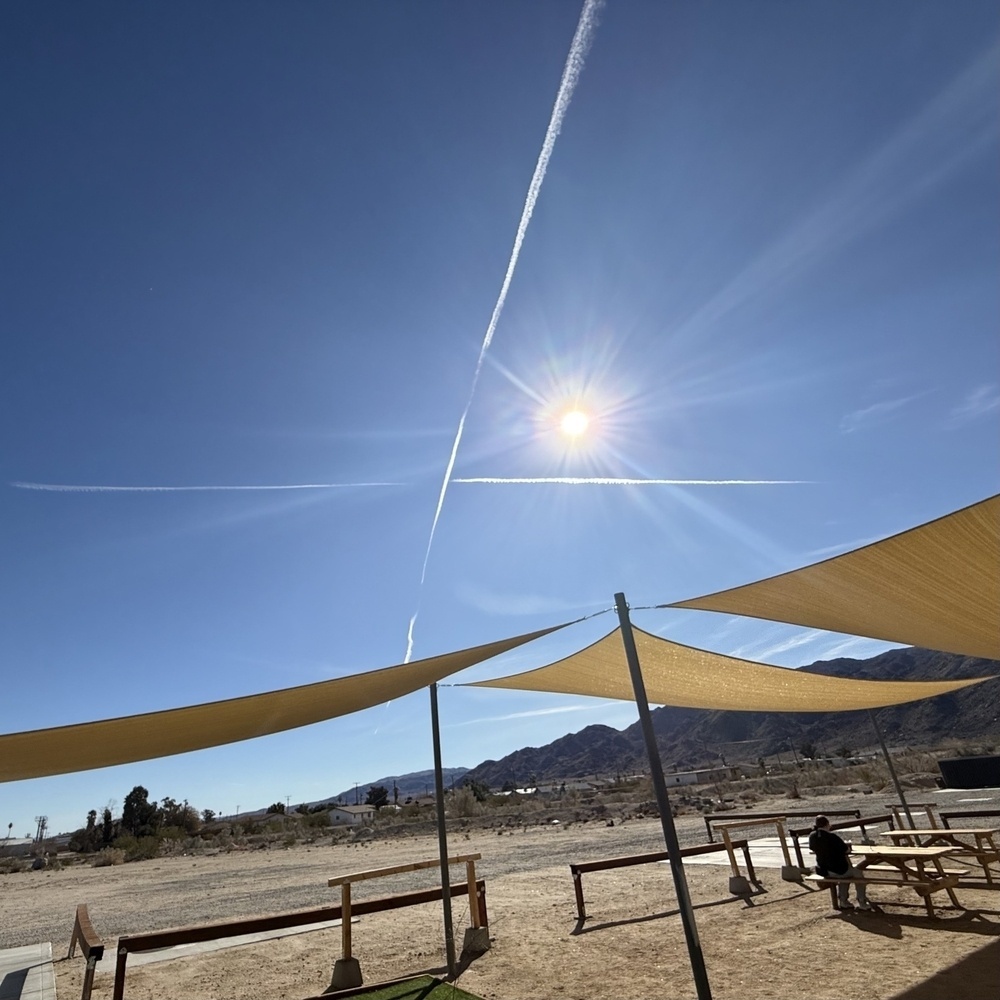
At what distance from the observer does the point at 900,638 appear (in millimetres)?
5953

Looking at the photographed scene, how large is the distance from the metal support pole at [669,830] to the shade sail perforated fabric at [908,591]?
A: 87 cm

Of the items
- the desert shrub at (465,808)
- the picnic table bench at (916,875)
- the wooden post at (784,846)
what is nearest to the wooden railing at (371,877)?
the picnic table bench at (916,875)

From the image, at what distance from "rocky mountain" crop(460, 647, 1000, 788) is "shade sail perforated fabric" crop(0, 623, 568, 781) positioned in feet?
94.6

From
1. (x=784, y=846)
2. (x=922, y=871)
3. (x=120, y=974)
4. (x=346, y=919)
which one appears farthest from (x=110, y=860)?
(x=922, y=871)

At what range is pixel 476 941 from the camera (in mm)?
6031

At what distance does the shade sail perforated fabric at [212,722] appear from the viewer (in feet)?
15.3

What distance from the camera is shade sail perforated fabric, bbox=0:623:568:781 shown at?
4.68 m

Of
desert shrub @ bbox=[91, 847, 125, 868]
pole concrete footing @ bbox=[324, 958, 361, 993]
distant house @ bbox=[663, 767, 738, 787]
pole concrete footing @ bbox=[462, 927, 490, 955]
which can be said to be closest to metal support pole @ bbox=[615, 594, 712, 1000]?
pole concrete footing @ bbox=[462, 927, 490, 955]

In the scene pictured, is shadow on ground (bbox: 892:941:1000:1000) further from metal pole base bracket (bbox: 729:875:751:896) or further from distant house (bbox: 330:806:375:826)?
distant house (bbox: 330:806:375:826)

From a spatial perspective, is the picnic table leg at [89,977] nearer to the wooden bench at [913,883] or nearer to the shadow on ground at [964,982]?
the shadow on ground at [964,982]

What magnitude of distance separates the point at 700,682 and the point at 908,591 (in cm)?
387

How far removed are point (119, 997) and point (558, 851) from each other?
549 inches

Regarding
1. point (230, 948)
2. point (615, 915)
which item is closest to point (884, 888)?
point (615, 915)

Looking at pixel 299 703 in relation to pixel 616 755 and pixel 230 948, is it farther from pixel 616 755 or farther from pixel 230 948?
pixel 616 755
